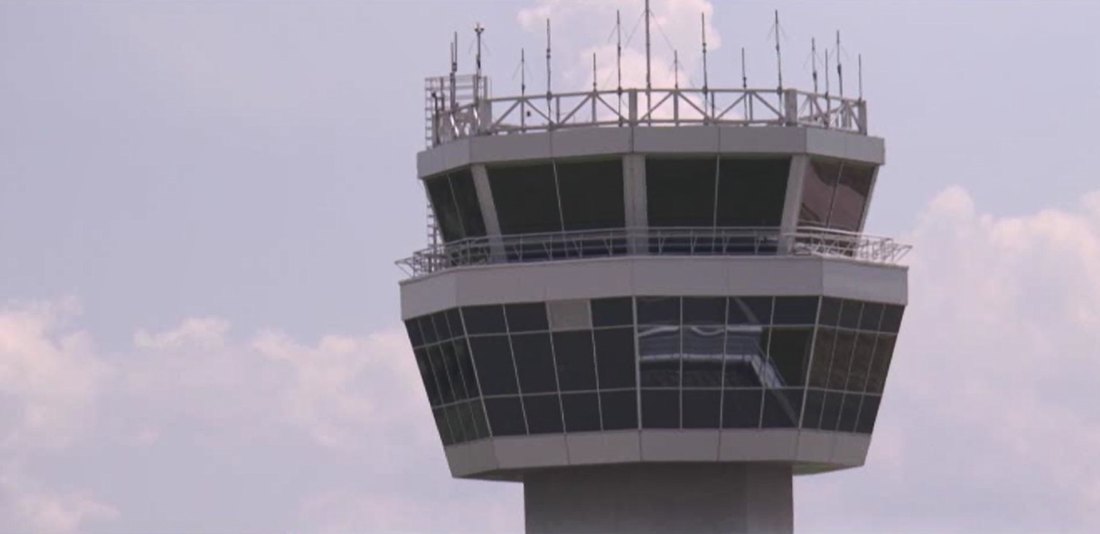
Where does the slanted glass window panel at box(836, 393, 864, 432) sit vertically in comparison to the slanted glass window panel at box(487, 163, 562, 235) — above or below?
below

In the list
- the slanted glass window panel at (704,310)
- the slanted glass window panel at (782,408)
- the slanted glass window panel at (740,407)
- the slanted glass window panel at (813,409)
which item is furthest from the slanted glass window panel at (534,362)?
the slanted glass window panel at (813,409)

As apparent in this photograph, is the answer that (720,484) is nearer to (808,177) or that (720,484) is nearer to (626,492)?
(626,492)

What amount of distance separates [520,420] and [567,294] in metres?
4.31

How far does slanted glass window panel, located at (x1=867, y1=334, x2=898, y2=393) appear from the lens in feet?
365

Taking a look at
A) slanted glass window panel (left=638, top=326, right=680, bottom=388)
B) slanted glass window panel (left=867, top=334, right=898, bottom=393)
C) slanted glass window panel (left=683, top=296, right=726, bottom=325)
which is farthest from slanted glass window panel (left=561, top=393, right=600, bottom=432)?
slanted glass window panel (left=867, top=334, right=898, bottom=393)

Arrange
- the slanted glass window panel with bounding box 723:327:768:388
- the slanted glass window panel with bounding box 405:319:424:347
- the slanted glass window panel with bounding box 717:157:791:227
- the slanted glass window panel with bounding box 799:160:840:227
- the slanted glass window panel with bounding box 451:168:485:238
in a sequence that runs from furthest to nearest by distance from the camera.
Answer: the slanted glass window panel with bounding box 405:319:424:347, the slanted glass window panel with bounding box 451:168:485:238, the slanted glass window panel with bounding box 799:160:840:227, the slanted glass window panel with bounding box 717:157:791:227, the slanted glass window panel with bounding box 723:327:768:388

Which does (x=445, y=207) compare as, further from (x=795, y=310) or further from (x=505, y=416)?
(x=795, y=310)

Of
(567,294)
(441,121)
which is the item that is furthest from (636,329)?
(441,121)

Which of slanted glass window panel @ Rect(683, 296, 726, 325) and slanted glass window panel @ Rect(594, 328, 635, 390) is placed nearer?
slanted glass window panel @ Rect(683, 296, 726, 325)

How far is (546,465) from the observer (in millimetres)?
109500

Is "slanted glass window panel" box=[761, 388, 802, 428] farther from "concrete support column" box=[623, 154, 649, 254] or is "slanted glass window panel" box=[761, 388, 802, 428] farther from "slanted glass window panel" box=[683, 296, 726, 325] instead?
"concrete support column" box=[623, 154, 649, 254]

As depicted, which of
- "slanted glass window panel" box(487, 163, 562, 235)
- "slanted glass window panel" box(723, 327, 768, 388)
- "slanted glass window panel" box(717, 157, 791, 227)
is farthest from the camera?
"slanted glass window panel" box(487, 163, 562, 235)

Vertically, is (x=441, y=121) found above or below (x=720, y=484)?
above

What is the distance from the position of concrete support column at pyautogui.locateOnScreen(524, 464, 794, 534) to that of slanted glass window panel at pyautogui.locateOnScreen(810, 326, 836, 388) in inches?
126
